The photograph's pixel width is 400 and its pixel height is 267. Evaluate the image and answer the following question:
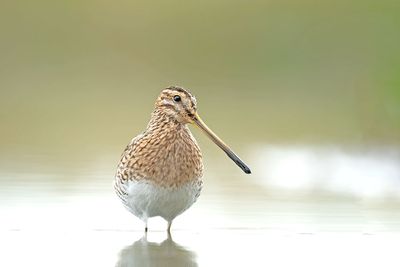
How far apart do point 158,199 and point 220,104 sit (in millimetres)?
10375

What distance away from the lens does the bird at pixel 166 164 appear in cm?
1145

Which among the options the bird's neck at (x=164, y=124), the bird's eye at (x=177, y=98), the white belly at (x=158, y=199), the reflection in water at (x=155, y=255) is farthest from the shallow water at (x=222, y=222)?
the bird's eye at (x=177, y=98)

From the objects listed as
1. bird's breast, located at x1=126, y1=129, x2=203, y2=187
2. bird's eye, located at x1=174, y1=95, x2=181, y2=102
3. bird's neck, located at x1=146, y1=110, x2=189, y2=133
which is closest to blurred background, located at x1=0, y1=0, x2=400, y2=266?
bird's breast, located at x1=126, y1=129, x2=203, y2=187

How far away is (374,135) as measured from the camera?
16.3 metres

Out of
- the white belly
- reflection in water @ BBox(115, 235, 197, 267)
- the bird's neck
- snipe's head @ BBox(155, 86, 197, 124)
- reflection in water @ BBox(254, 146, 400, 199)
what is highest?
reflection in water @ BBox(254, 146, 400, 199)

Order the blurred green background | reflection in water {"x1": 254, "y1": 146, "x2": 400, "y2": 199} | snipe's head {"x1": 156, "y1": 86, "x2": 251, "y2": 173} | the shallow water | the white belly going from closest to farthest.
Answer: the shallow water → the white belly → snipe's head {"x1": 156, "y1": 86, "x2": 251, "y2": 173} → reflection in water {"x1": 254, "y1": 146, "x2": 400, "y2": 199} → the blurred green background

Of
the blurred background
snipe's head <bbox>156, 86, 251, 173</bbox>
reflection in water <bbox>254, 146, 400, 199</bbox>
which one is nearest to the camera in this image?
snipe's head <bbox>156, 86, 251, 173</bbox>

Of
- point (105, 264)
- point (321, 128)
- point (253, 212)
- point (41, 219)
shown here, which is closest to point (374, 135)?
point (321, 128)

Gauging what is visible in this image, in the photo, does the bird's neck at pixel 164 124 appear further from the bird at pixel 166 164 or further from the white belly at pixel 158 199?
the white belly at pixel 158 199

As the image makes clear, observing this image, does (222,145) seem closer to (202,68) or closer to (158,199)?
(158,199)

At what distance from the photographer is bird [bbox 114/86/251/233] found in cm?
Result: 1145

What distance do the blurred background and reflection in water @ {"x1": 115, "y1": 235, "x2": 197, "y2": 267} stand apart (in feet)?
2.77

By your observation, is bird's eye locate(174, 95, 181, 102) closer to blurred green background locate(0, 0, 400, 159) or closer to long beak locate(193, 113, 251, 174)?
long beak locate(193, 113, 251, 174)

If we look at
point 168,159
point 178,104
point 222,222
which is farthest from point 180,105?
point 222,222
